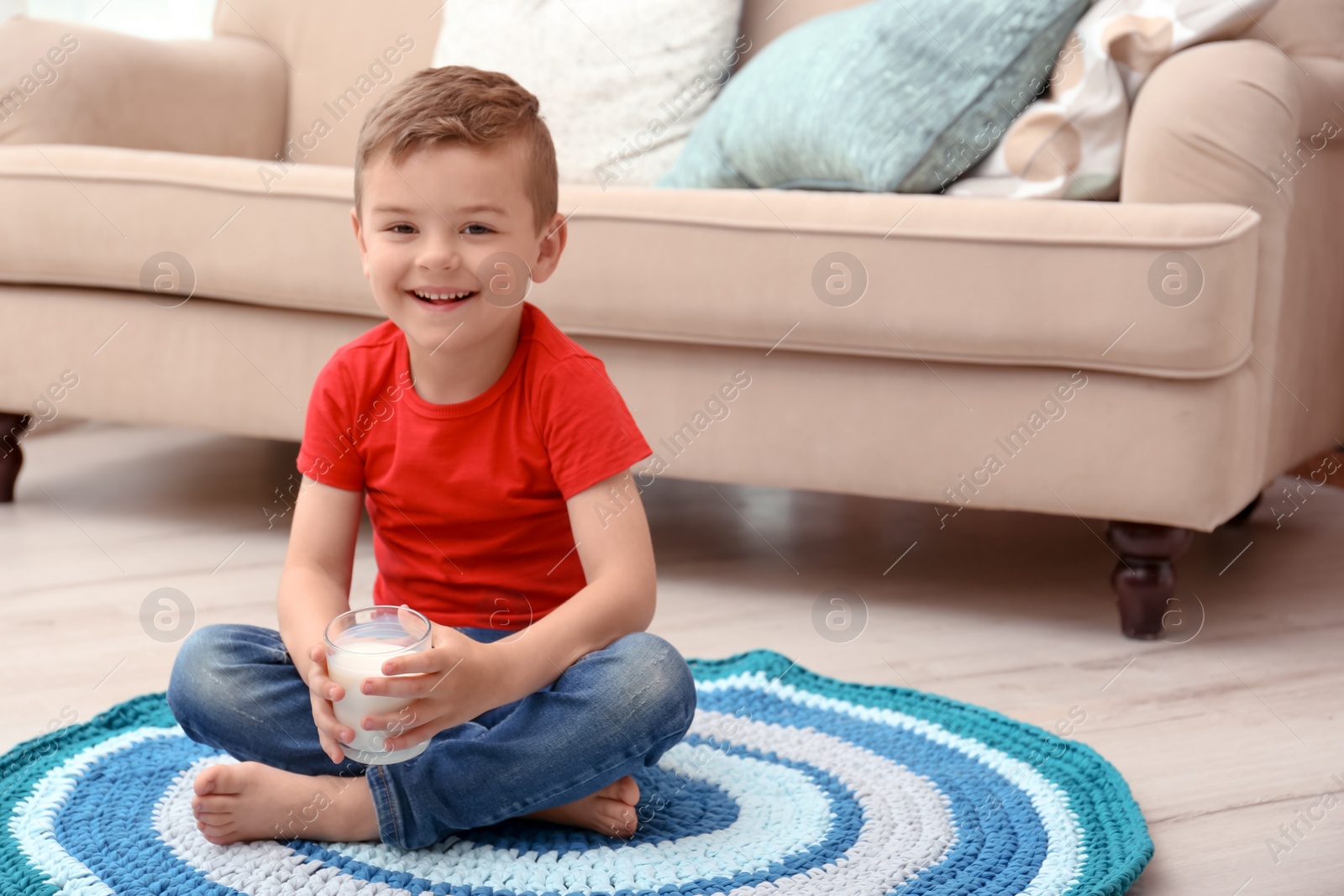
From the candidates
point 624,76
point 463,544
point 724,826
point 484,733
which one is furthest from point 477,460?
point 624,76

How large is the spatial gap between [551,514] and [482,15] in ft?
4.07

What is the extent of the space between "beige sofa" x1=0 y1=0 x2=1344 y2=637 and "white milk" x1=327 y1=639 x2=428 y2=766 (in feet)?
2.32

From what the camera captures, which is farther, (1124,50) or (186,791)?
(1124,50)

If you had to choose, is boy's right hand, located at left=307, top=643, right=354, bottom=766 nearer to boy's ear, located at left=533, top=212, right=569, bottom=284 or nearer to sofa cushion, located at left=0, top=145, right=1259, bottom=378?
boy's ear, located at left=533, top=212, right=569, bottom=284

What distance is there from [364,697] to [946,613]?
32.2 inches

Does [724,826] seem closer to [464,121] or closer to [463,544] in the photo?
[463,544]

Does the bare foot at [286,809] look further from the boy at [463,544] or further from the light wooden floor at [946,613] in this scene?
the light wooden floor at [946,613]

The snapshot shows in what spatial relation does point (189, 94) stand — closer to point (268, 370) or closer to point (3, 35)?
point (3, 35)

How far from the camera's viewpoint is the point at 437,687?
0.76m

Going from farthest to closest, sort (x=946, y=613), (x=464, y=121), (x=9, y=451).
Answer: (x=9, y=451) < (x=946, y=613) < (x=464, y=121)

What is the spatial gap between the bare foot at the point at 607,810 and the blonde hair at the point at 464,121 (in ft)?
1.21

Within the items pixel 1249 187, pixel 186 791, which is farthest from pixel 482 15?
pixel 186 791

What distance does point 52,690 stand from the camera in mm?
1164

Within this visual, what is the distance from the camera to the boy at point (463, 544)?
85cm
